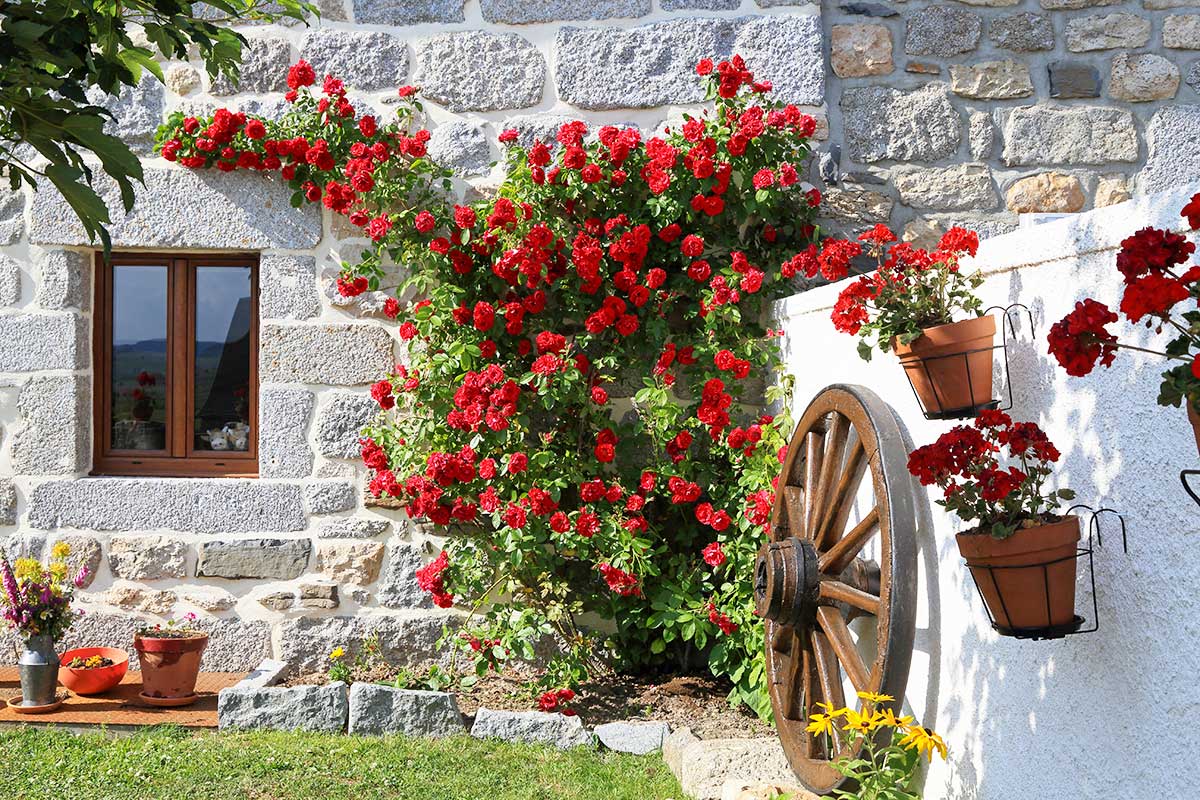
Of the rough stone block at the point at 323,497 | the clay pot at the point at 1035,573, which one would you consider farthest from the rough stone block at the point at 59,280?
the clay pot at the point at 1035,573

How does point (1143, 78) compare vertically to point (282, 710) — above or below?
above

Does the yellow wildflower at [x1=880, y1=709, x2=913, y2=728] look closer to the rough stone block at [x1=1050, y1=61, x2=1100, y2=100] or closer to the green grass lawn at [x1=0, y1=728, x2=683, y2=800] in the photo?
the green grass lawn at [x1=0, y1=728, x2=683, y2=800]

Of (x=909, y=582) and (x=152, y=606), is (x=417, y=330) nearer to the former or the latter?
(x=152, y=606)

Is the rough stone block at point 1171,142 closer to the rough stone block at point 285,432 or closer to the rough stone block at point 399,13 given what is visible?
the rough stone block at point 399,13

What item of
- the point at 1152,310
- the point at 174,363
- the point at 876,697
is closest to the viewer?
the point at 1152,310

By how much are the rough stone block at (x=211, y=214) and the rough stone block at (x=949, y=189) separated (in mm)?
2308

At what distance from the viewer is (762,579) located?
3027 millimetres

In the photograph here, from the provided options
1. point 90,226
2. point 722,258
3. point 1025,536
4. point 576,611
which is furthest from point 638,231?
point 90,226

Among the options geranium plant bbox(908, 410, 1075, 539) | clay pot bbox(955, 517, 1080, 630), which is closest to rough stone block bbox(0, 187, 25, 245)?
geranium plant bbox(908, 410, 1075, 539)

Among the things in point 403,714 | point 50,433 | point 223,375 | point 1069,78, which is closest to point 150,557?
point 50,433

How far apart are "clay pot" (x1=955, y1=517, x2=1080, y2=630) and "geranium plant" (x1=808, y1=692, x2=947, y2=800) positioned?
0.48m

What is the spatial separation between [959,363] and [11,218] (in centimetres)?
378

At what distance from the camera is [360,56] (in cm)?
443

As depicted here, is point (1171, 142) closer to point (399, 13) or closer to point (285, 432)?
point (399, 13)
